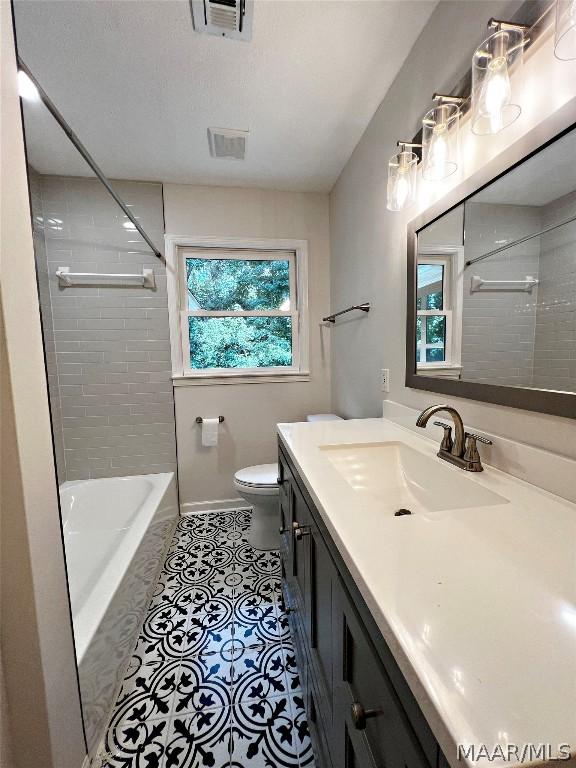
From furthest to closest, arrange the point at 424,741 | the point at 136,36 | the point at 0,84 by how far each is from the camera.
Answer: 1. the point at 136,36
2. the point at 0,84
3. the point at 424,741

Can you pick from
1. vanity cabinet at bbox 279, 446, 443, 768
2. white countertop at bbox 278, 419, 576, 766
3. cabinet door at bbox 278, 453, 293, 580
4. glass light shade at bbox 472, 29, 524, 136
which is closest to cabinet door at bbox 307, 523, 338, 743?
vanity cabinet at bbox 279, 446, 443, 768

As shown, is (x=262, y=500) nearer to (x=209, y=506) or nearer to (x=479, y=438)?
(x=209, y=506)

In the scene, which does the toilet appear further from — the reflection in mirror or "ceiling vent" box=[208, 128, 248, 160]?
"ceiling vent" box=[208, 128, 248, 160]

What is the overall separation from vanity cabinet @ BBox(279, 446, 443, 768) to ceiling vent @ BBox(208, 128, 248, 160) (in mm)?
1771

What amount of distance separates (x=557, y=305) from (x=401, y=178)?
2.56 feet

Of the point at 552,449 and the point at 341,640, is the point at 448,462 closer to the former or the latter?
the point at 552,449

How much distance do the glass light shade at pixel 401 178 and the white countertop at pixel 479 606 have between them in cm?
106

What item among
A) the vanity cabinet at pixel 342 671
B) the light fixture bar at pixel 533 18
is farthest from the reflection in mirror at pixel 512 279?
the vanity cabinet at pixel 342 671

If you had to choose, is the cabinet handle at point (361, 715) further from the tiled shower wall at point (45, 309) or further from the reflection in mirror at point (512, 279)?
the tiled shower wall at point (45, 309)

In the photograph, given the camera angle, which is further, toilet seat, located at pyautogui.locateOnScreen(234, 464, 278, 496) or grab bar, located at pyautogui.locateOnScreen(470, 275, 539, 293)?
toilet seat, located at pyautogui.locateOnScreen(234, 464, 278, 496)

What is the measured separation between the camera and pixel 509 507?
69 centimetres

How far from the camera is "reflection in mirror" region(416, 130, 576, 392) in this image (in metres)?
0.72

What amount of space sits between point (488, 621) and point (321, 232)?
2473mm

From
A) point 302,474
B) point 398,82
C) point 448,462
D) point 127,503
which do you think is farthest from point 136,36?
point 127,503
